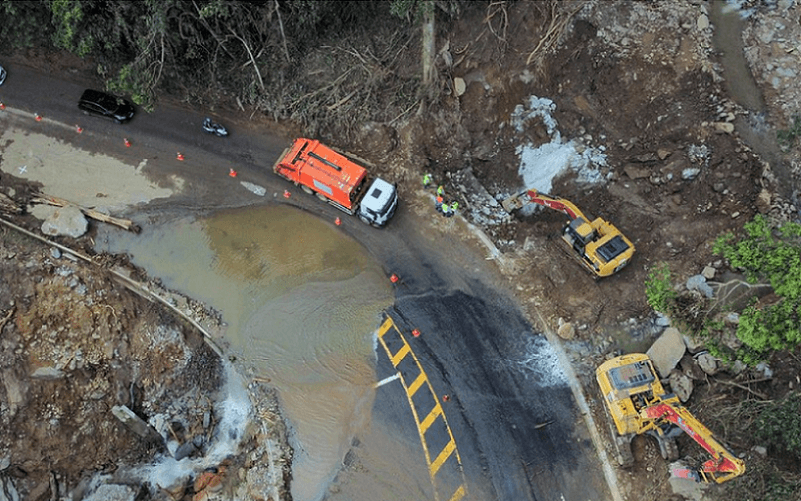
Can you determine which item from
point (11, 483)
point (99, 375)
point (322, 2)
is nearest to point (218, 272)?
point (99, 375)

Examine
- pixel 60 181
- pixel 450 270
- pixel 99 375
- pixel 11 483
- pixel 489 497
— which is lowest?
pixel 11 483

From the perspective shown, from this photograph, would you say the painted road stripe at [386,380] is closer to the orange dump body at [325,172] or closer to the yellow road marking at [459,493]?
the yellow road marking at [459,493]

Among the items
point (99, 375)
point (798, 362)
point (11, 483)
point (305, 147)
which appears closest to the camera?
point (798, 362)

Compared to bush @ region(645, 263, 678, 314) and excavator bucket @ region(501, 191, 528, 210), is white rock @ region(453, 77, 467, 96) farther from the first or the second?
bush @ region(645, 263, 678, 314)

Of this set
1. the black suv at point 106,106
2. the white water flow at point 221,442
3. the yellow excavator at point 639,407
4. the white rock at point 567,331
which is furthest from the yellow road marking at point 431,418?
the black suv at point 106,106

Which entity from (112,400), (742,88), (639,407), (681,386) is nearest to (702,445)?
(639,407)

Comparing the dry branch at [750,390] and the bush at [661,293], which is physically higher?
the bush at [661,293]

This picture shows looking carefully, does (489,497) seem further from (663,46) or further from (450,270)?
(663,46)

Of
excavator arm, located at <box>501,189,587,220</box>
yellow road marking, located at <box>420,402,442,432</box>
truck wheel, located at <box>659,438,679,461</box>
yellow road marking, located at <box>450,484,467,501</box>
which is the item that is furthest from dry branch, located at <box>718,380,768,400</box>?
yellow road marking, located at <box>420,402,442,432</box>
